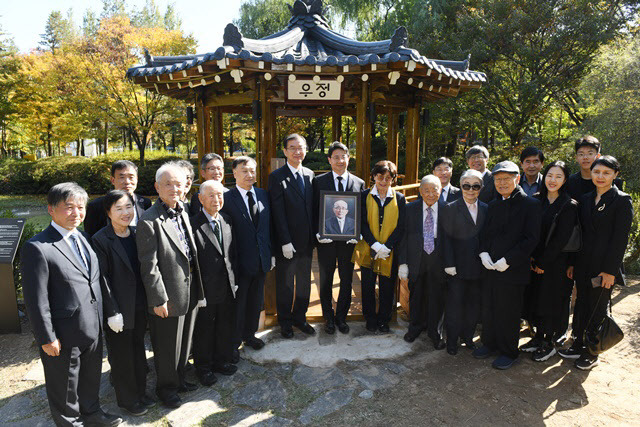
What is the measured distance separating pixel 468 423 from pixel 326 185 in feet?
8.48

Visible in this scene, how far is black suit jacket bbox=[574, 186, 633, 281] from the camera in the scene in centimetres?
371

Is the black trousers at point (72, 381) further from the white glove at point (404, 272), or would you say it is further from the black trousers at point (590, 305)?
the black trousers at point (590, 305)

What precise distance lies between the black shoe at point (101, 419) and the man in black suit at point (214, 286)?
0.78 m

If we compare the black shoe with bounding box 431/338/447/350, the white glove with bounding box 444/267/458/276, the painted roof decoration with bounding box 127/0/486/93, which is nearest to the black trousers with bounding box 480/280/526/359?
the white glove with bounding box 444/267/458/276

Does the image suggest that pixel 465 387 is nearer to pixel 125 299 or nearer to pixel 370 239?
pixel 370 239

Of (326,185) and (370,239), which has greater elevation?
(326,185)

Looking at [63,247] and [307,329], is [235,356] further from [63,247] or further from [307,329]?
[63,247]

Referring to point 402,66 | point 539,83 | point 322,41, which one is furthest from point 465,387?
point 539,83

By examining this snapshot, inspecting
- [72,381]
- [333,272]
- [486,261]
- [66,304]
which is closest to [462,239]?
[486,261]

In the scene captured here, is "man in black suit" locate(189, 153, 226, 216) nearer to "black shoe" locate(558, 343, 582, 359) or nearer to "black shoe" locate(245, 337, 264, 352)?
"black shoe" locate(245, 337, 264, 352)

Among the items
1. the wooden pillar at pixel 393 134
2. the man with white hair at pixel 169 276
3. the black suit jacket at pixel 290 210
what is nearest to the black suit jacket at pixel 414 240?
the black suit jacket at pixel 290 210

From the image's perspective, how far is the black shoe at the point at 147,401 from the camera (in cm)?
334

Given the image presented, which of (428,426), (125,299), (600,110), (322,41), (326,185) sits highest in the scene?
(322,41)

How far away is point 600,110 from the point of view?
8.17 m
